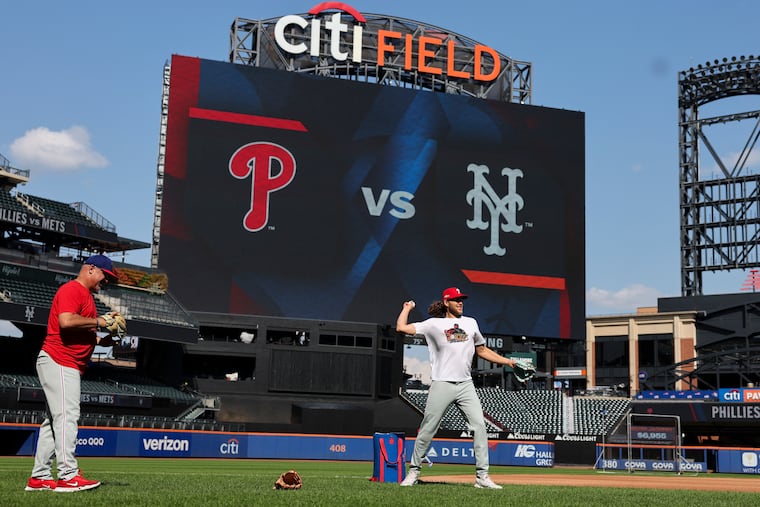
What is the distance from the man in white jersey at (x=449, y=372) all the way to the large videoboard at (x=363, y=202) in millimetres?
38320

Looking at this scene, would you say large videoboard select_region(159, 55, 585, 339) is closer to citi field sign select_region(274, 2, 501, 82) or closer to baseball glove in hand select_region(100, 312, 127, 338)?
citi field sign select_region(274, 2, 501, 82)

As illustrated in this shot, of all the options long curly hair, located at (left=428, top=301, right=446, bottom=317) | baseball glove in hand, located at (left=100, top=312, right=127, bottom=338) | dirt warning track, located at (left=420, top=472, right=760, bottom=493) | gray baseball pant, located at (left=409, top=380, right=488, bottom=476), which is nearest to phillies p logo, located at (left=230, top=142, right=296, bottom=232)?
dirt warning track, located at (left=420, top=472, right=760, bottom=493)

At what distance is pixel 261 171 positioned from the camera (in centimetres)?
4950

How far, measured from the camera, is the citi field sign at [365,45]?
2169 inches

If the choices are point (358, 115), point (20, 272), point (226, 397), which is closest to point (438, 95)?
point (358, 115)

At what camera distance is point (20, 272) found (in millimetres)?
44844

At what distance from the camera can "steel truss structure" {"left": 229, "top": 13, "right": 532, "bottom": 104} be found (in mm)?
55062

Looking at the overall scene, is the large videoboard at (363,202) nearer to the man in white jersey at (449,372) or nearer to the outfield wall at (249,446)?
the outfield wall at (249,446)

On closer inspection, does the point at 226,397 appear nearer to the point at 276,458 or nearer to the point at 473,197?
the point at 276,458

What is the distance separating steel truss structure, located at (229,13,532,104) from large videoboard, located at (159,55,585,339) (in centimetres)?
385

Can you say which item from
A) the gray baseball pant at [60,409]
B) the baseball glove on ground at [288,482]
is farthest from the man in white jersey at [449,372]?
the gray baseball pant at [60,409]

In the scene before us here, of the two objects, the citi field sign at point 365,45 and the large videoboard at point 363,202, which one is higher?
the citi field sign at point 365,45

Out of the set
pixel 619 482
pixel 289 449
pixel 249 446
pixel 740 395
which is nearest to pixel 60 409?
pixel 619 482

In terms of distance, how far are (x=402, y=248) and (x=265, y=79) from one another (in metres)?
11.6
